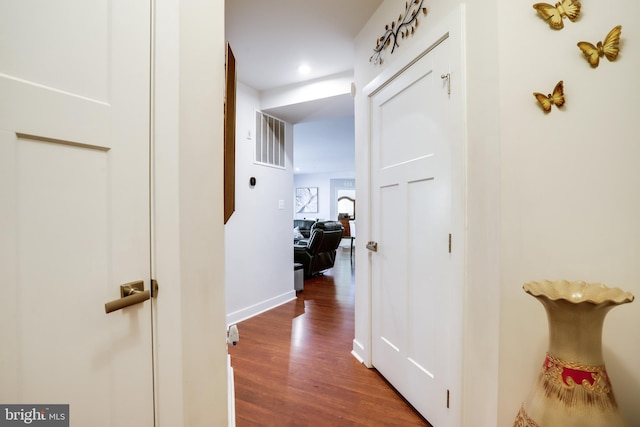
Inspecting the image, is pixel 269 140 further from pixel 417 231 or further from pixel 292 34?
pixel 417 231

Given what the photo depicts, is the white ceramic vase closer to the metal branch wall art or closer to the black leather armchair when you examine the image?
the metal branch wall art

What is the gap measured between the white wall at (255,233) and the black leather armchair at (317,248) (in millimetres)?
915

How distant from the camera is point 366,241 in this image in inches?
83.4

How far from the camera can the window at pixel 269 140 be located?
329 cm

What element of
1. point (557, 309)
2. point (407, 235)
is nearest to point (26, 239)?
point (557, 309)

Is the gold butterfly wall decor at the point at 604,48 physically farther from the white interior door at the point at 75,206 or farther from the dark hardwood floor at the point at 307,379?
the dark hardwood floor at the point at 307,379

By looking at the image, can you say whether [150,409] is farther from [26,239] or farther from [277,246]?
[277,246]

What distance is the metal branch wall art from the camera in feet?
5.05

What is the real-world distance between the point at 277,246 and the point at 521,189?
2905 mm

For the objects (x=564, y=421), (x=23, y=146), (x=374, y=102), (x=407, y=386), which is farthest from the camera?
(x=374, y=102)

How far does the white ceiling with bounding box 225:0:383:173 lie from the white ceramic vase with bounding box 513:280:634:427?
208 cm

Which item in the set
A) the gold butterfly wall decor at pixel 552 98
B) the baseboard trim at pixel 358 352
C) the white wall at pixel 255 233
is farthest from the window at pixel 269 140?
the gold butterfly wall decor at pixel 552 98

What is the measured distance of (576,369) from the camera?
0.72 metres

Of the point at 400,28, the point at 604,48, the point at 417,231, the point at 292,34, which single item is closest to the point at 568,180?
the point at 604,48
